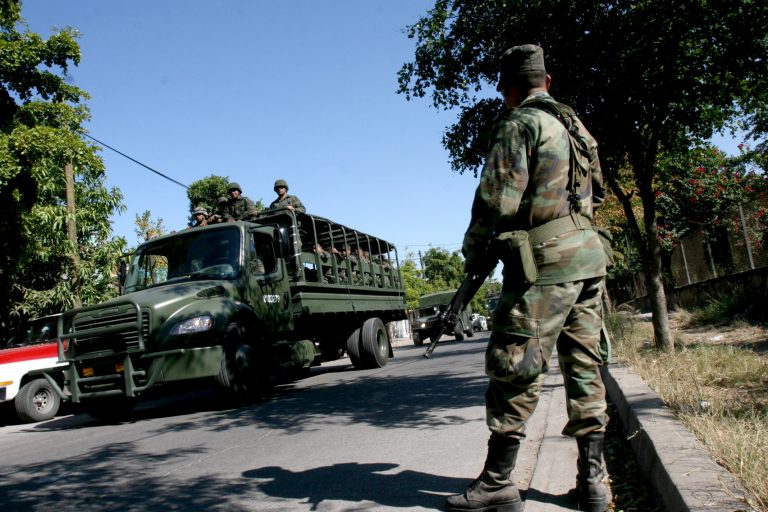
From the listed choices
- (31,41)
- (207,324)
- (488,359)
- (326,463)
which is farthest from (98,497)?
(31,41)

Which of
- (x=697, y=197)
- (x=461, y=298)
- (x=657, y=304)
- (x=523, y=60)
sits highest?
(x=697, y=197)

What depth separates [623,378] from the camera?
18.6 feet

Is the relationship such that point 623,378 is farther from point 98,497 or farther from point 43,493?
point 43,493

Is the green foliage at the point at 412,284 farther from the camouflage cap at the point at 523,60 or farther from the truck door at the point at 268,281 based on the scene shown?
the camouflage cap at the point at 523,60

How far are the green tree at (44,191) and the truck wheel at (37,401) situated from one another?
3.62 metres

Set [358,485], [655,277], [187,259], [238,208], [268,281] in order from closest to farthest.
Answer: [358,485]
[655,277]
[268,281]
[187,259]
[238,208]

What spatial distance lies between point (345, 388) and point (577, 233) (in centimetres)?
643

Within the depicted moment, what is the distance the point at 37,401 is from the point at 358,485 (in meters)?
8.19

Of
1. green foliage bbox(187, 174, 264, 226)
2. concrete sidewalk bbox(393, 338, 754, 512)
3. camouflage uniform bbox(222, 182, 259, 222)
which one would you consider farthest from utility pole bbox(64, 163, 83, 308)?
green foliage bbox(187, 174, 264, 226)

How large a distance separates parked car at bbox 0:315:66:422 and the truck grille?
2.54m

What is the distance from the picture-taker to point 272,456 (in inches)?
192

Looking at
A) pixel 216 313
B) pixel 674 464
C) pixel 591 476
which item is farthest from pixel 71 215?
pixel 674 464

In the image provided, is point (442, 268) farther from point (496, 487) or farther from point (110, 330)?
point (496, 487)

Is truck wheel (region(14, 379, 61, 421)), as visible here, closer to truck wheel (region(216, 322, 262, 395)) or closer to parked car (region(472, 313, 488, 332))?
truck wheel (region(216, 322, 262, 395))
